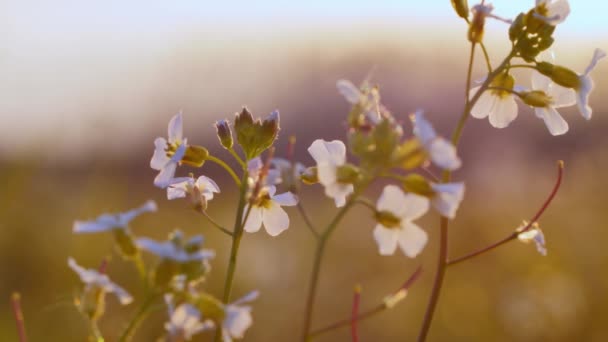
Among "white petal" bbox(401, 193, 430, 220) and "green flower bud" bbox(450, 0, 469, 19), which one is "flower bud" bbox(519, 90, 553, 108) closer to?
"green flower bud" bbox(450, 0, 469, 19)

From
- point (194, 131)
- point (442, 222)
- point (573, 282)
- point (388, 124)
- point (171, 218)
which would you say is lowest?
point (194, 131)

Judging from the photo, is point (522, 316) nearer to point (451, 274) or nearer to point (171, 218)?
point (451, 274)

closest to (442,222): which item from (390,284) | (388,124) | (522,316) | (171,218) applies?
(388,124)

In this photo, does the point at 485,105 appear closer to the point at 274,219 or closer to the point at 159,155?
the point at 274,219

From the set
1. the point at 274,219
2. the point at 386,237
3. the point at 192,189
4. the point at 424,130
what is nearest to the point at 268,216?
the point at 274,219

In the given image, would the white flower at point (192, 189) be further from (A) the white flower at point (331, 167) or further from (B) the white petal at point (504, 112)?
(B) the white petal at point (504, 112)

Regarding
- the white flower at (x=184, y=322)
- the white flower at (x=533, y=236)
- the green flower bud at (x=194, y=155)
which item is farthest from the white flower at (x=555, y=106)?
the white flower at (x=184, y=322)
